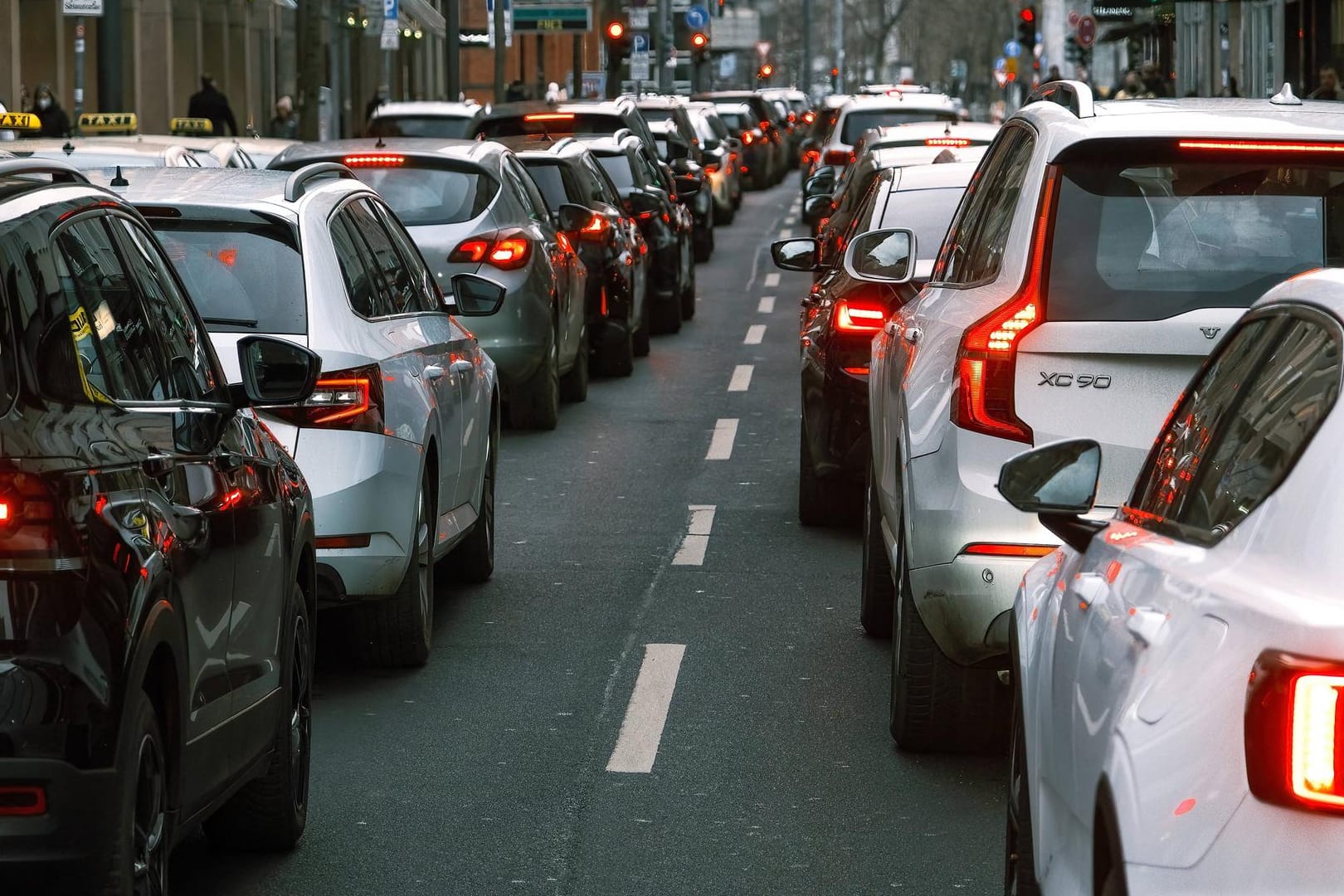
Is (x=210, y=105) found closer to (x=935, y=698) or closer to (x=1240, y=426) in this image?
(x=935, y=698)

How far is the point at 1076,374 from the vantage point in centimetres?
641

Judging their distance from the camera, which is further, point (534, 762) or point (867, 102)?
point (867, 102)

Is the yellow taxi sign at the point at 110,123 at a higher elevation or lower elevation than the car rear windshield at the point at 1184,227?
higher

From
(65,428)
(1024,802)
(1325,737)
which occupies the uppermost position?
(65,428)

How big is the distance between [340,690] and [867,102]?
76.3 ft

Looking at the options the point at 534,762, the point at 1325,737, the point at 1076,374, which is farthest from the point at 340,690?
Result: the point at 1325,737

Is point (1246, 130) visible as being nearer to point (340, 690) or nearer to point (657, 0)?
point (340, 690)

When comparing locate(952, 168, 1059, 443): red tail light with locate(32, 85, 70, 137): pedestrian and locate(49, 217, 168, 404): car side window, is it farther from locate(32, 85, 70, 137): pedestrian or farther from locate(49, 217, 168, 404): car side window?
locate(32, 85, 70, 137): pedestrian

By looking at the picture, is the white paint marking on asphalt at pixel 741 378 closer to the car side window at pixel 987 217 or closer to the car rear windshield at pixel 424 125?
the car rear windshield at pixel 424 125

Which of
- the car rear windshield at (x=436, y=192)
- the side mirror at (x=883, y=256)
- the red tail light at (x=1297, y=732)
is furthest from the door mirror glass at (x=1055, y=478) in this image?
the car rear windshield at (x=436, y=192)

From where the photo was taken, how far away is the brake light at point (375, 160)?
45.0 feet

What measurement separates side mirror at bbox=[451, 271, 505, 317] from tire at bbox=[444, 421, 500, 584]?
1.58ft

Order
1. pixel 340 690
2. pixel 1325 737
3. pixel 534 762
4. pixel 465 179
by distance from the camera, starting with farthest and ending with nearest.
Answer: pixel 465 179
pixel 340 690
pixel 534 762
pixel 1325 737

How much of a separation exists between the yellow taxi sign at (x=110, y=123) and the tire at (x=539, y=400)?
668 centimetres
